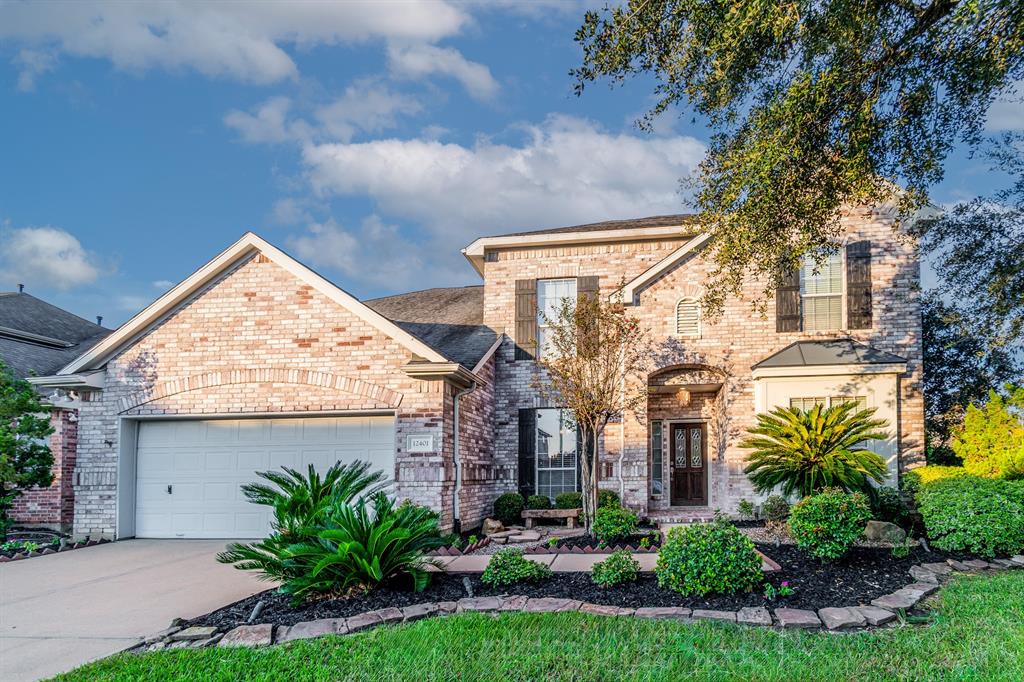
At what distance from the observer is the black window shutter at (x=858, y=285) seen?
13.1 metres

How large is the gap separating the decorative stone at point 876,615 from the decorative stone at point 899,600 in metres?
0.11

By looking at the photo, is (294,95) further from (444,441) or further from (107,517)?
(107,517)

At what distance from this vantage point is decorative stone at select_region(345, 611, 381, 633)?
5.43 meters

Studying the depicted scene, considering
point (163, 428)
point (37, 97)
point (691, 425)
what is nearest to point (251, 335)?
point (163, 428)

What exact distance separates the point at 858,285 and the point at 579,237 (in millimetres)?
A: 5583

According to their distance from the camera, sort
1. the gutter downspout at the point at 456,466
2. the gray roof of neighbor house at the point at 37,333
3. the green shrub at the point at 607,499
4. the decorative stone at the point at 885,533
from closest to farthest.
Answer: the decorative stone at the point at 885,533 < the gutter downspout at the point at 456,466 < the green shrub at the point at 607,499 < the gray roof of neighbor house at the point at 37,333

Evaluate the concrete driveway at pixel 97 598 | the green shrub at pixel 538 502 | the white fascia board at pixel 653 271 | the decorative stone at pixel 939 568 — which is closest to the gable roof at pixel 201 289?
the concrete driveway at pixel 97 598

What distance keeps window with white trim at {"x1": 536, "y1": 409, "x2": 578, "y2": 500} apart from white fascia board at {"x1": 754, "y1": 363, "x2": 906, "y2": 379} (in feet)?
13.8

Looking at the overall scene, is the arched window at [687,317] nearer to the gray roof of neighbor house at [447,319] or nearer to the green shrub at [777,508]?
the green shrub at [777,508]

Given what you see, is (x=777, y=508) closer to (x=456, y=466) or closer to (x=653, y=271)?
(x=653, y=271)

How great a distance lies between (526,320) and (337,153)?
5.92 meters

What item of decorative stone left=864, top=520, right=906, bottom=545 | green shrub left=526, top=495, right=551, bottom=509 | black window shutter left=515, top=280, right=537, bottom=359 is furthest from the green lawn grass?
black window shutter left=515, top=280, right=537, bottom=359

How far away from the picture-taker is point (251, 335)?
1174 cm

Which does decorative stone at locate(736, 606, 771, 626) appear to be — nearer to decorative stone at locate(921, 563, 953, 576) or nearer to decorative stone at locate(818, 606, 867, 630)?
decorative stone at locate(818, 606, 867, 630)
